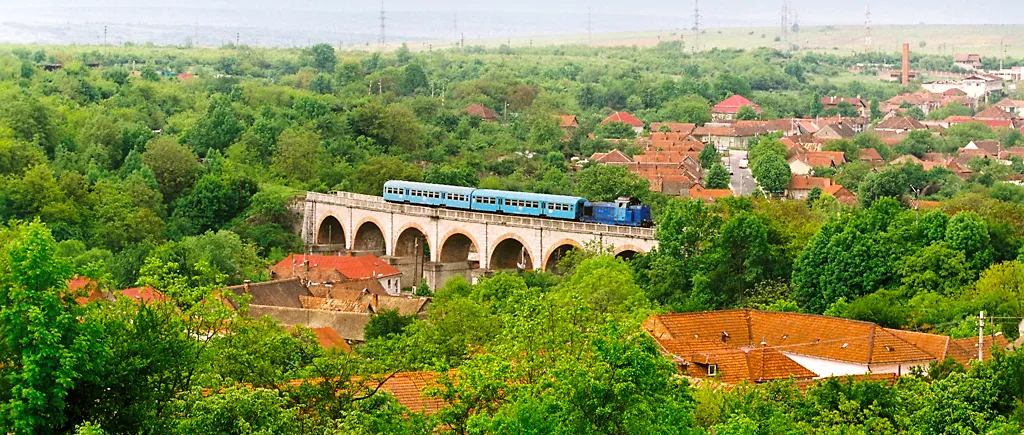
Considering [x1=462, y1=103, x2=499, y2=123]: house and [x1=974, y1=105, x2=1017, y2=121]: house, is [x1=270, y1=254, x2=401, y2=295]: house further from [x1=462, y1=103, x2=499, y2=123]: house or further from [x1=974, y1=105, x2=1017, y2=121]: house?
[x1=974, y1=105, x2=1017, y2=121]: house

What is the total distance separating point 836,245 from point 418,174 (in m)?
36.9

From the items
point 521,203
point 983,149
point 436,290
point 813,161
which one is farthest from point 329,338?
point 983,149

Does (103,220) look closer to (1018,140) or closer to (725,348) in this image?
(725,348)

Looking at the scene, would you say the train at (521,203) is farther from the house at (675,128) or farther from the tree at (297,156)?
the house at (675,128)

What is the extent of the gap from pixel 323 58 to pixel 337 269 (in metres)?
91.9

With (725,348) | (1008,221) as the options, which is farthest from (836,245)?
(725,348)

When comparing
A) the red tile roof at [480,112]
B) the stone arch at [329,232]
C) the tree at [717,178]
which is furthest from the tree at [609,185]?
the red tile roof at [480,112]

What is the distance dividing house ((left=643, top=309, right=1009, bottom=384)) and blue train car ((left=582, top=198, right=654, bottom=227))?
23.3 meters

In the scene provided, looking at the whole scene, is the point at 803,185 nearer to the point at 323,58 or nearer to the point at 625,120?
the point at 625,120

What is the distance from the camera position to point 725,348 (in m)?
42.5

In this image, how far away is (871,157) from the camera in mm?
118625

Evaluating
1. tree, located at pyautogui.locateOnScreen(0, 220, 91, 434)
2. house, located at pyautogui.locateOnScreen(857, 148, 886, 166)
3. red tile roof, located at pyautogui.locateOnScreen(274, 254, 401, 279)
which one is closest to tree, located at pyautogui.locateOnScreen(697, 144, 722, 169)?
house, located at pyautogui.locateOnScreen(857, 148, 886, 166)

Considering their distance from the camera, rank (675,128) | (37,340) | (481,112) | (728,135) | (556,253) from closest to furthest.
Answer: (37,340), (556,253), (481,112), (728,135), (675,128)

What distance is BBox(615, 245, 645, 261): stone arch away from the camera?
217 ft
